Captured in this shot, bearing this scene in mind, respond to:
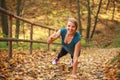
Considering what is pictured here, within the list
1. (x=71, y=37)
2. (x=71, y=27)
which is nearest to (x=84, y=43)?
(x=71, y=37)

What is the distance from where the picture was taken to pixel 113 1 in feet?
106

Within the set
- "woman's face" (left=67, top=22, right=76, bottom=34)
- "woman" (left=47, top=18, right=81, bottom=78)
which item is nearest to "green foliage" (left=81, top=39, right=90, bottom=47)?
"woman" (left=47, top=18, right=81, bottom=78)

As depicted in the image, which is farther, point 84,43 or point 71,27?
point 84,43

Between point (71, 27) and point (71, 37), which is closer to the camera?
point (71, 27)

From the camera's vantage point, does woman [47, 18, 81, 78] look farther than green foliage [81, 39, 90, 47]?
No

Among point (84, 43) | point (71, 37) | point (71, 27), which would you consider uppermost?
point (71, 27)

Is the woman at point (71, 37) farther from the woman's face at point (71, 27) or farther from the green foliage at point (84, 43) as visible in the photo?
the green foliage at point (84, 43)

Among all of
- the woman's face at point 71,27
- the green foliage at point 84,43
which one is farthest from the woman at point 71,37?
the green foliage at point 84,43

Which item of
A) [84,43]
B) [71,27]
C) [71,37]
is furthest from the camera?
[84,43]

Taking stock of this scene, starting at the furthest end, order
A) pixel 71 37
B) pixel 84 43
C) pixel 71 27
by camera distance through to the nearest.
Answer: pixel 84 43
pixel 71 37
pixel 71 27

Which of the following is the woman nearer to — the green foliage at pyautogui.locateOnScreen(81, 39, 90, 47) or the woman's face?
the woman's face

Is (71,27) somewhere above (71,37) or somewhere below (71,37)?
above

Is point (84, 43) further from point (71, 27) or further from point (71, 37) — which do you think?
point (71, 27)

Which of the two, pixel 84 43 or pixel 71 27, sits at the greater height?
pixel 71 27
